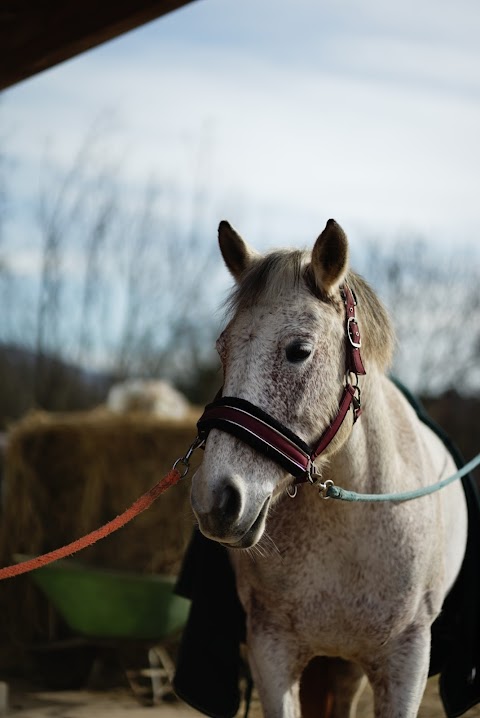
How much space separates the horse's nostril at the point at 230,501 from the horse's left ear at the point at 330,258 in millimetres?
656

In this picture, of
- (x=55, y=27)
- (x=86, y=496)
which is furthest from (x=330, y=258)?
(x=86, y=496)

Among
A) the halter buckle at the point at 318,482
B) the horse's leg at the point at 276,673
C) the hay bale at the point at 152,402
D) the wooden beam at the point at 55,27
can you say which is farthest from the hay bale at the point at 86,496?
the halter buckle at the point at 318,482

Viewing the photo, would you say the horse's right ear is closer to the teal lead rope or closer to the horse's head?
the horse's head

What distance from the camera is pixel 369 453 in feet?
8.71

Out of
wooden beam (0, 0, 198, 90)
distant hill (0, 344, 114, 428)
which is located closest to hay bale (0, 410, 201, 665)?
wooden beam (0, 0, 198, 90)

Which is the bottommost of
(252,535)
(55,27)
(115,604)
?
(115,604)

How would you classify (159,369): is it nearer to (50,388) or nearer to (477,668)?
(50,388)

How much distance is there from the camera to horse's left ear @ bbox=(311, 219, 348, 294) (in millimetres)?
2350

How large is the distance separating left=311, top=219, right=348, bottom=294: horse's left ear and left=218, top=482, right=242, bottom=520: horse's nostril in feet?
2.15

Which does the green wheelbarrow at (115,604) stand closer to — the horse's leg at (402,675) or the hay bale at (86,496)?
the hay bale at (86,496)

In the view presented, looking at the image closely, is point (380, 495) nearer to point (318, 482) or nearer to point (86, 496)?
point (318, 482)

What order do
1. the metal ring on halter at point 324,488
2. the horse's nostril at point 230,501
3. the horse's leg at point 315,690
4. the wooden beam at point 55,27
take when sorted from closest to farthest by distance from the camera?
the horse's nostril at point 230,501 < the metal ring on halter at point 324,488 < the wooden beam at point 55,27 < the horse's leg at point 315,690

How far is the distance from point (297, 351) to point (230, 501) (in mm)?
450

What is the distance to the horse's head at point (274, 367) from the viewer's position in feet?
6.93
